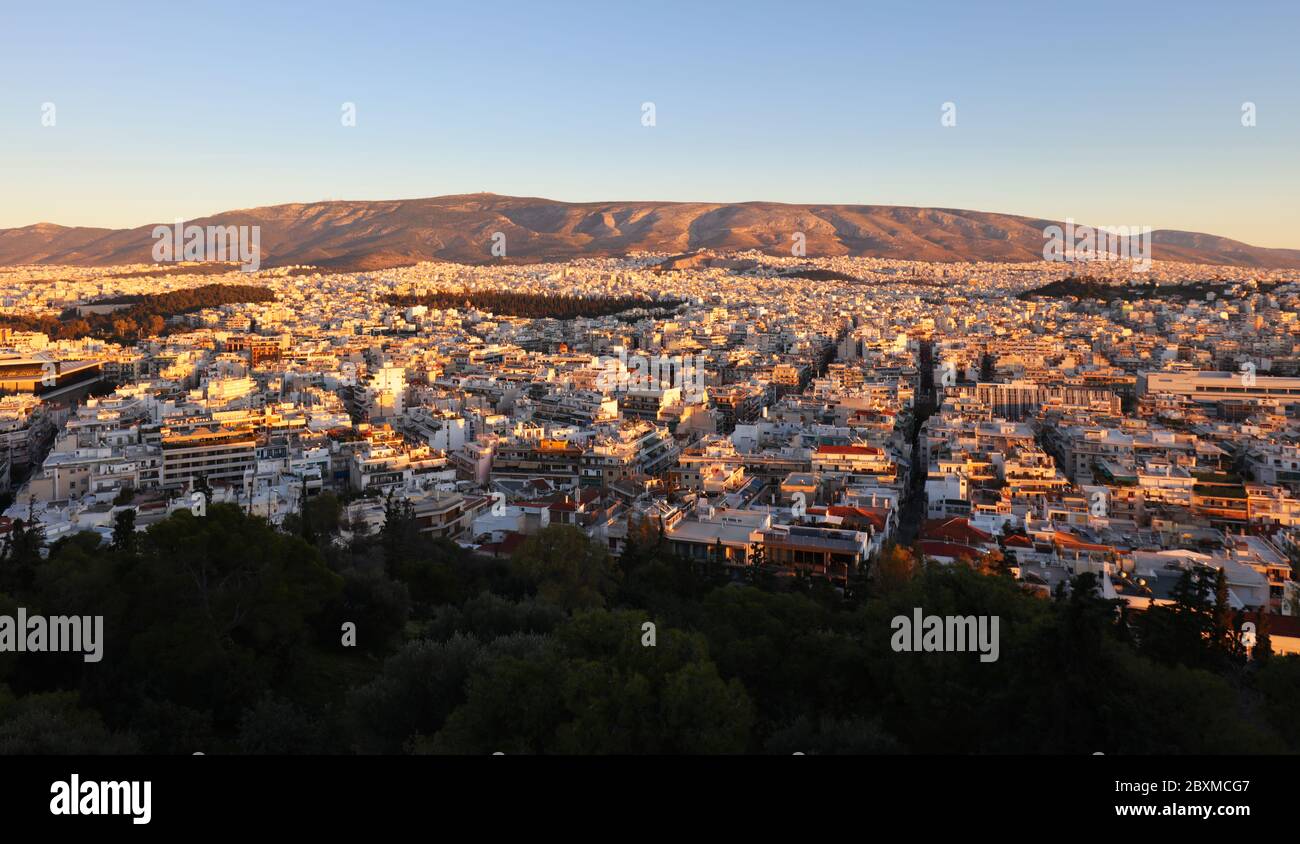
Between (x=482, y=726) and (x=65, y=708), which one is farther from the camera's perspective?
(x=65, y=708)

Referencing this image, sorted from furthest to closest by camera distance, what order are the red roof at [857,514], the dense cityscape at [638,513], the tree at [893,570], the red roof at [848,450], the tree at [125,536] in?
the red roof at [848,450], the red roof at [857,514], the tree at [893,570], the tree at [125,536], the dense cityscape at [638,513]

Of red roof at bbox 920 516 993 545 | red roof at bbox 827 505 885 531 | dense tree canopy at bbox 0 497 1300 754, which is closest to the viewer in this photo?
dense tree canopy at bbox 0 497 1300 754

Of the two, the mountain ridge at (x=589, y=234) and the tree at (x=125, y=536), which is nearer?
the tree at (x=125, y=536)

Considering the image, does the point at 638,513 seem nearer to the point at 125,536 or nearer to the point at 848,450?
the point at 848,450

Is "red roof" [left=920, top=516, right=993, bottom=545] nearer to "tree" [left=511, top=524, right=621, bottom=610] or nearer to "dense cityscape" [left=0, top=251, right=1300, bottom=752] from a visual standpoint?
"dense cityscape" [left=0, top=251, right=1300, bottom=752]

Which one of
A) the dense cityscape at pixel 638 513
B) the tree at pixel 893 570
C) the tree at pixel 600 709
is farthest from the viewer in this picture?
the tree at pixel 893 570

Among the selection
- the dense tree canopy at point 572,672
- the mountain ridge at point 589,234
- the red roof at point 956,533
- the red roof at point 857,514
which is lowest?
the red roof at point 956,533

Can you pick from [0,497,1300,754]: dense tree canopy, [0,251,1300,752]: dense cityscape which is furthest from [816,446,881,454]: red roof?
[0,497,1300,754]: dense tree canopy

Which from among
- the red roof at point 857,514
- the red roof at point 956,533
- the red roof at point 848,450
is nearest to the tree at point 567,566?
the red roof at point 857,514

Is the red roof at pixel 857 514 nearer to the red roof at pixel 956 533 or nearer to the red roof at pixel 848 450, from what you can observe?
the red roof at pixel 956 533
